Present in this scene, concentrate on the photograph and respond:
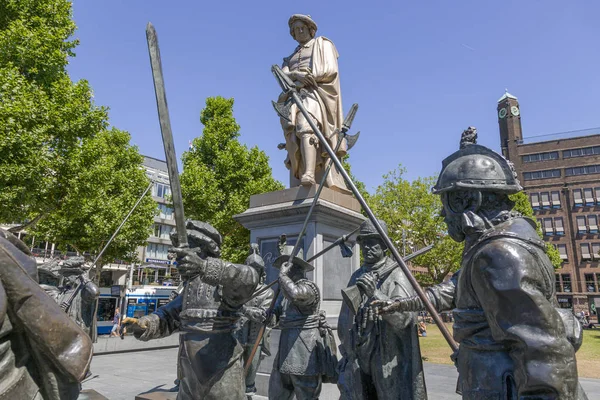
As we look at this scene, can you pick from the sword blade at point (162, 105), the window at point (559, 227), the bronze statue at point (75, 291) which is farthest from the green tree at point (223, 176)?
the window at point (559, 227)

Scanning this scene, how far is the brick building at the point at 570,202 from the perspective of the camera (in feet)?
169

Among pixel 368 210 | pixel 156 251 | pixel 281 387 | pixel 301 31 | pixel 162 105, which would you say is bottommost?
pixel 281 387

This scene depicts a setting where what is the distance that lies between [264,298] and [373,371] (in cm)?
250

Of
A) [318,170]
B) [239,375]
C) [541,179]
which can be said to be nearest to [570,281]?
[541,179]

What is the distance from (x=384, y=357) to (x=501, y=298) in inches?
84.4

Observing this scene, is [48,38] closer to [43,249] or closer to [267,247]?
[267,247]

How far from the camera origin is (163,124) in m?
2.55

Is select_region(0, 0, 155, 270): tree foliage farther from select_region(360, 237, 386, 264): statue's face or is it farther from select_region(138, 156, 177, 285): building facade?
select_region(138, 156, 177, 285): building facade

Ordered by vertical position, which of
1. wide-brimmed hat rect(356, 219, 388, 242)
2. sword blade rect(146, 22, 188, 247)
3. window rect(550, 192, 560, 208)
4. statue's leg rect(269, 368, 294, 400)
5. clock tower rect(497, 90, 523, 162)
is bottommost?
statue's leg rect(269, 368, 294, 400)

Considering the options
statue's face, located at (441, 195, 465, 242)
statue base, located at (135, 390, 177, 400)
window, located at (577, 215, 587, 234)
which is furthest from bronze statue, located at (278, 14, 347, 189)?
window, located at (577, 215, 587, 234)

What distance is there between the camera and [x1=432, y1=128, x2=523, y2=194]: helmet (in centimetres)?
241

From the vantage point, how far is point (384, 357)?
3.81 meters

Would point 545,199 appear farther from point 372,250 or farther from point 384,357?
point 384,357

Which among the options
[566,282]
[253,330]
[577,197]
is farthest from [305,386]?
[577,197]
